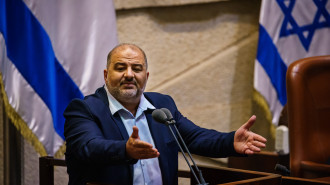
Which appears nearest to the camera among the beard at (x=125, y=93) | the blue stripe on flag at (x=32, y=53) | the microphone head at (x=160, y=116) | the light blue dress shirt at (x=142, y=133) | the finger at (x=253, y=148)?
the microphone head at (x=160, y=116)

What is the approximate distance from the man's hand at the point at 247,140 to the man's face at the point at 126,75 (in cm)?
52

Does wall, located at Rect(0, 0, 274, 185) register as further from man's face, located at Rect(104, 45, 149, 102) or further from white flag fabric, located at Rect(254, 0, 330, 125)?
man's face, located at Rect(104, 45, 149, 102)

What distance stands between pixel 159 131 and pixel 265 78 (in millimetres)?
1689

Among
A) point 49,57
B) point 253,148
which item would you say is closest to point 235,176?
point 253,148

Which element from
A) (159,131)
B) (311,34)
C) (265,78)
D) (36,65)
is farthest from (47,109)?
(311,34)

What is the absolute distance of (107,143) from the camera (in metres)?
1.97

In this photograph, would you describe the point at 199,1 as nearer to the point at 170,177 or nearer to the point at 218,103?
the point at 218,103

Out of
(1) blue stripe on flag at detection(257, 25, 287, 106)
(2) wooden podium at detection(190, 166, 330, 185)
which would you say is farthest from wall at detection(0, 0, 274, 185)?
(2) wooden podium at detection(190, 166, 330, 185)

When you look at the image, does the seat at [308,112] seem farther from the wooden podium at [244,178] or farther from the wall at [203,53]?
the wall at [203,53]

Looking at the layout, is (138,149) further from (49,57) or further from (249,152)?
(49,57)

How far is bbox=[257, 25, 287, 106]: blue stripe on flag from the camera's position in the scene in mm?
3814

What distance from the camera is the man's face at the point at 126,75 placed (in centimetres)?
236

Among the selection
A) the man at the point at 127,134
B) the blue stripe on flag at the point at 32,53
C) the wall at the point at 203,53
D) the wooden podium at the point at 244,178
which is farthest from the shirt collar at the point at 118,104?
the wall at the point at 203,53

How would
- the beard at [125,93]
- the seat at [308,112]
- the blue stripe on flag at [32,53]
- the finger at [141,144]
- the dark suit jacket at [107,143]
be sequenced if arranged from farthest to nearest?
the blue stripe on flag at [32,53], the seat at [308,112], the beard at [125,93], the dark suit jacket at [107,143], the finger at [141,144]
